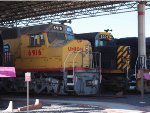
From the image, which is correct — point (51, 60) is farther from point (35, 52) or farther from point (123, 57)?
point (123, 57)

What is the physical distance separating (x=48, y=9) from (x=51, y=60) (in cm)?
1331

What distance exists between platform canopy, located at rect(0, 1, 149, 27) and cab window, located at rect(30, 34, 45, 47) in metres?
8.17

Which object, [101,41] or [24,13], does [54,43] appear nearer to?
[101,41]

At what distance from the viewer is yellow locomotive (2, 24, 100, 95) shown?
60.6 ft

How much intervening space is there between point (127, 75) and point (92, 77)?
2531 mm

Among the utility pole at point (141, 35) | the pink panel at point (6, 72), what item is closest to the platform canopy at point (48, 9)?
the utility pole at point (141, 35)

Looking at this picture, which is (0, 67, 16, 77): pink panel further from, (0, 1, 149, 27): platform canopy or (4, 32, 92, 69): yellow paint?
(0, 1, 149, 27): platform canopy

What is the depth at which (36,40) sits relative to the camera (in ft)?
63.4

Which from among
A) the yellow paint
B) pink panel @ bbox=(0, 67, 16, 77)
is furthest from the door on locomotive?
pink panel @ bbox=(0, 67, 16, 77)

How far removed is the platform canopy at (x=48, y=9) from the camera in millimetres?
28516

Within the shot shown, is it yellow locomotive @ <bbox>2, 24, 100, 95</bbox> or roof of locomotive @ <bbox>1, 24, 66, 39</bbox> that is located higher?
roof of locomotive @ <bbox>1, 24, 66, 39</bbox>

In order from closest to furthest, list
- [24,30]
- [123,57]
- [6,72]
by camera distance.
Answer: [6,72] < [24,30] < [123,57]

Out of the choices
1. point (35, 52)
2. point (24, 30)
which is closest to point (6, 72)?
point (35, 52)

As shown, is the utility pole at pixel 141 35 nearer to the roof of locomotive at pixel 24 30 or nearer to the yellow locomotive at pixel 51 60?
the yellow locomotive at pixel 51 60
